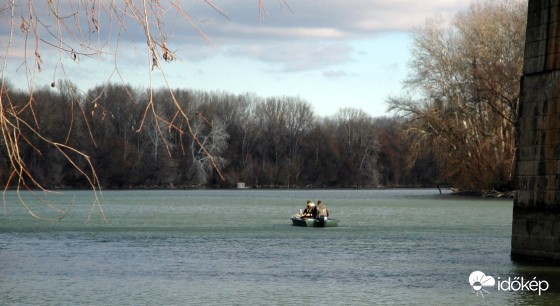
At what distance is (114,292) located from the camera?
766 inches

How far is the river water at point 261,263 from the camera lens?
18875 mm

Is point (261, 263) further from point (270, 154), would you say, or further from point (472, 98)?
point (270, 154)

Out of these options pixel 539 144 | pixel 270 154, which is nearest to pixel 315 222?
pixel 539 144

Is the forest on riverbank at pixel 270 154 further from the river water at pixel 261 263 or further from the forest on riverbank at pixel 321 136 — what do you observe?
the river water at pixel 261 263

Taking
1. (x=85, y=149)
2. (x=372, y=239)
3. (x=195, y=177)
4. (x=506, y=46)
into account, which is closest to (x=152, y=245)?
(x=372, y=239)

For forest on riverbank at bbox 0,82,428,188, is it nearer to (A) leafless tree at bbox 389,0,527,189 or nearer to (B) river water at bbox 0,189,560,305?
(A) leafless tree at bbox 389,0,527,189

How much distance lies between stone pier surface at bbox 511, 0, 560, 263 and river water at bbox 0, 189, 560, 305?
0.66 m

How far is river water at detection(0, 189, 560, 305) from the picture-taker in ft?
61.9

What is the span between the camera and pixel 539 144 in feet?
66.2

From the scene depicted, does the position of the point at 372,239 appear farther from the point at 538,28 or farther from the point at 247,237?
the point at 538,28

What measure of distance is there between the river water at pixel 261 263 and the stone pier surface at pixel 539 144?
25.9 inches

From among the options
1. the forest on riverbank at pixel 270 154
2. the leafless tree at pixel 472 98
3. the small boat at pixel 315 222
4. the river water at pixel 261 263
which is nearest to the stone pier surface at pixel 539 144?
the river water at pixel 261 263

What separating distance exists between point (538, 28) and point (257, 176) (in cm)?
9106

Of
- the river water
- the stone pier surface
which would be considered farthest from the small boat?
the stone pier surface
